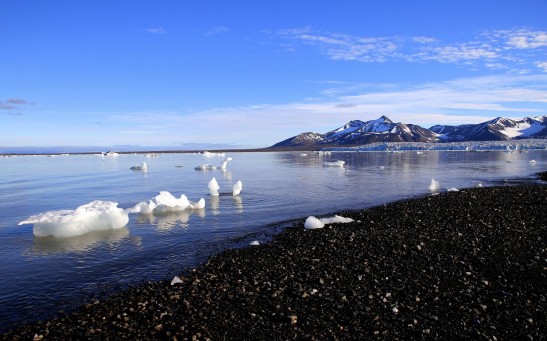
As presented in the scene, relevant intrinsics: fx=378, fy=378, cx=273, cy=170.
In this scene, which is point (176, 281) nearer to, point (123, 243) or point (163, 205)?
point (123, 243)

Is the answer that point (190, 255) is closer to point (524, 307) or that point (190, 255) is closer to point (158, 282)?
point (158, 282)

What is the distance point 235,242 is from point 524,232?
974 cm

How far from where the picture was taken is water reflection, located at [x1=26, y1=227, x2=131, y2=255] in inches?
489

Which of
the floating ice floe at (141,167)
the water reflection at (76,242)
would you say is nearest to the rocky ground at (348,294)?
the water reflection at (76,242)

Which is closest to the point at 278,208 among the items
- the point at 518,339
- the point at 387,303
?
the point at 387,303

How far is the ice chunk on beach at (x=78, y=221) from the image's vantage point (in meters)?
13.8

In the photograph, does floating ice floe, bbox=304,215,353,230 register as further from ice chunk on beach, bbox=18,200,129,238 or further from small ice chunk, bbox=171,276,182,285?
ice chunk on beach, bbox=18,200,129,238

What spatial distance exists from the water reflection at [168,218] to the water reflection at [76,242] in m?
1.59

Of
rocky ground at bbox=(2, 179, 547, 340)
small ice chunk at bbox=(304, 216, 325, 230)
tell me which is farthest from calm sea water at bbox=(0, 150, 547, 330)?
small ice chunk at bbox=(304, 216, 325, 230)

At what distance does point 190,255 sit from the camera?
11.6 meters

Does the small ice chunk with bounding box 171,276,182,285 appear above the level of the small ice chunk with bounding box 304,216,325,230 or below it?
below

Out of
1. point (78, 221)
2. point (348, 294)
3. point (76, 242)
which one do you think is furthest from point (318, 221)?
point (78, 221)

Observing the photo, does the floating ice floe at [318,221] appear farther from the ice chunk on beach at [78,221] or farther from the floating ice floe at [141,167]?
the floating ice floe at [141,167]

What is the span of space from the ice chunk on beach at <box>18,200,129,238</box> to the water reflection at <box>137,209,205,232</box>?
1.51 meters
